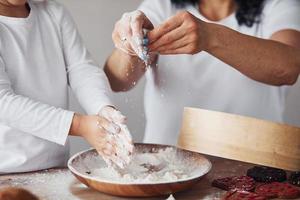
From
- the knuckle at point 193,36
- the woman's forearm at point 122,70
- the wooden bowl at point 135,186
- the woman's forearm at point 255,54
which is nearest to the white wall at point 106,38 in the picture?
the woman's forearm at point 122,70

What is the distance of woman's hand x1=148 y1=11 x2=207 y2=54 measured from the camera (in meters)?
1.13

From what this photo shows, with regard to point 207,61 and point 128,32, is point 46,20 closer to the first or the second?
point 128,32

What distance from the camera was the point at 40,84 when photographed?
127 cm

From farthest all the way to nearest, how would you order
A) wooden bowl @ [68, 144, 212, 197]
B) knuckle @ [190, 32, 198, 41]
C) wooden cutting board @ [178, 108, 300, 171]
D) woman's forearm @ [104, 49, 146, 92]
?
1. woman's forearm @ [104, 49, 146, 92]
2. knuckle @ [190, 32, 198, 41]
3. wooden cutting board @ [178, 108, 300, 171]
4. wooden bowl @ [68, 144, 212, 197]

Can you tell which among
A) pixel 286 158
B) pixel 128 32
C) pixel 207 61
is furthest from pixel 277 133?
pixel 207 61

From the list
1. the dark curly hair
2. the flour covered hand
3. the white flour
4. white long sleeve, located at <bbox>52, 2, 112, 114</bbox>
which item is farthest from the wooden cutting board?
the dark curly hair

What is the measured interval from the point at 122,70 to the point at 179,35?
0.33 m

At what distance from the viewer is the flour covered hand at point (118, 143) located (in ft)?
3.42

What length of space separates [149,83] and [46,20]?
16.1 inches

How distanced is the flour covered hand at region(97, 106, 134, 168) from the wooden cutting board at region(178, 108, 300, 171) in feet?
0.61

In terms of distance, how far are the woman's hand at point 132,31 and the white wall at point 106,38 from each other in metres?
0.68

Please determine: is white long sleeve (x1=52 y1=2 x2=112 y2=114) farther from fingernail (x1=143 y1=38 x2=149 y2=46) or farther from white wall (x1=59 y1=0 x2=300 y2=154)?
white wall (x1=59 y1=0 x2=300 y2=154)

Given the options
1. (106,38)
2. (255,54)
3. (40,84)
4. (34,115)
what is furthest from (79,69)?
(106,38)

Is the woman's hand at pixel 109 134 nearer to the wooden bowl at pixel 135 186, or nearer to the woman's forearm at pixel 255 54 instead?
the wooden bowl at pixel 135 186
